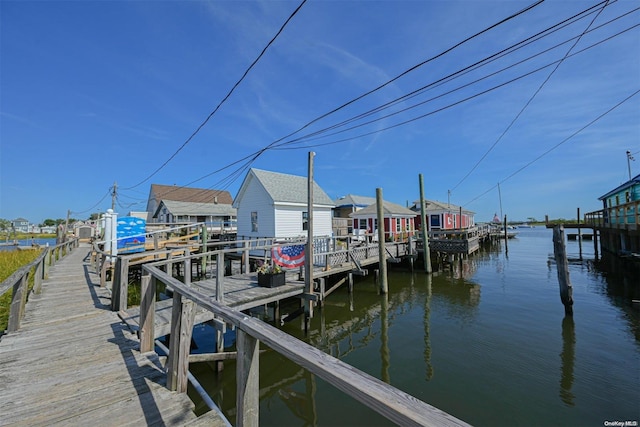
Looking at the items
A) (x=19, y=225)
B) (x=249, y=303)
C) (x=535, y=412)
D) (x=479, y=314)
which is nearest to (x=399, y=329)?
(x=479, y=314)

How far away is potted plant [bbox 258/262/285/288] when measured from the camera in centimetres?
936

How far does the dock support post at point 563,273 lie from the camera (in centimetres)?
1039

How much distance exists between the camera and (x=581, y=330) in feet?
29.7

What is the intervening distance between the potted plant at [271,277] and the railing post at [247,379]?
735 centimetres

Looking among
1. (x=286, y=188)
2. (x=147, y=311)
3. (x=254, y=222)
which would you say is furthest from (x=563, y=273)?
(x=254, y=222)

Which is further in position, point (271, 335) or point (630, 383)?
point (630, 383)

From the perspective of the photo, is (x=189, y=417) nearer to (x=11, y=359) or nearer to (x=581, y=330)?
(x=11, y=359)

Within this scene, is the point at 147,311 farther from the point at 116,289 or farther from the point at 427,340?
the point at 427,340

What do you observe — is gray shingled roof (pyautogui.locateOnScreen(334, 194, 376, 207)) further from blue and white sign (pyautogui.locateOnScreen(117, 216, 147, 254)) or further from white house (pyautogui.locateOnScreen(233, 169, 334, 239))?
blue and white sign (pyautogui.locateOnScreen(117, 216, 147, 254))

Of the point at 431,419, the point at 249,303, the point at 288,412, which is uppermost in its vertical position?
the point at 431,419

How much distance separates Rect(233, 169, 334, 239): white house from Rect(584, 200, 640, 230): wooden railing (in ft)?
61.7

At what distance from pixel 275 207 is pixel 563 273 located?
1521 centimetres

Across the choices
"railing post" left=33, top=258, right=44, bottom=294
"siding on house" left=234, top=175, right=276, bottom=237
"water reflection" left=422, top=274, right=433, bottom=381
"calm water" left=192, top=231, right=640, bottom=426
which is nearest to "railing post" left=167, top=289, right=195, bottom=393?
"calm water" left=192, top=231, right=640, bottom=426

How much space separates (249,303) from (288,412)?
3.21 metres
